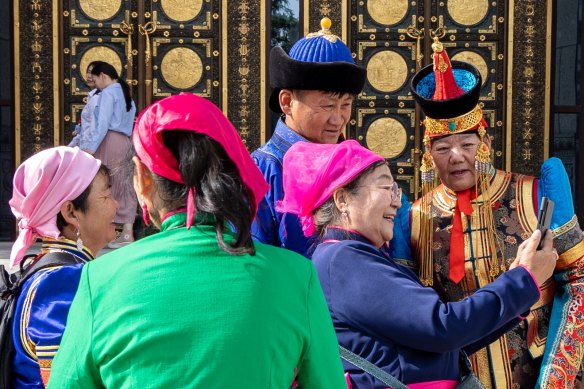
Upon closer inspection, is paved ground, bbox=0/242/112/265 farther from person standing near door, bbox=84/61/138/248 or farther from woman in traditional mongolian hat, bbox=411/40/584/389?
woman in traditional mongolian hat, bbox=411/40/584/389

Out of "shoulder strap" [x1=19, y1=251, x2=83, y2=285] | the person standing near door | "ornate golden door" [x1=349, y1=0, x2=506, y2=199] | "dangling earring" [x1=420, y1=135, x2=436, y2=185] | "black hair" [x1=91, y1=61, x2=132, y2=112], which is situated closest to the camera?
"shoulder strap" [x1=19, y1=251, x2=83, y2=285]

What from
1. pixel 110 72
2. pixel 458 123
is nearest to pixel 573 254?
pixel 458 123

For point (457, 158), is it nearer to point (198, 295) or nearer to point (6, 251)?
point (198, 295)

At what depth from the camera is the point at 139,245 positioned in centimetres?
171

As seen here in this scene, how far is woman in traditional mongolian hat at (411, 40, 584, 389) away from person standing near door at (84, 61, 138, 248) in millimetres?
5139

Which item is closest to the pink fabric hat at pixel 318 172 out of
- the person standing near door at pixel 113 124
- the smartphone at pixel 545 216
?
the smartphone at pixel 545 216

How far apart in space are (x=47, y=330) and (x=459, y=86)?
5.02 ft

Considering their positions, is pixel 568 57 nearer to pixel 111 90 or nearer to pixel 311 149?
pixel 111 90

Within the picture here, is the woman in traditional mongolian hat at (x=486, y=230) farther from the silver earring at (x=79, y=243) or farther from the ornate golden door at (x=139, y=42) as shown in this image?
the ornate golden door at (x=139, y=42)

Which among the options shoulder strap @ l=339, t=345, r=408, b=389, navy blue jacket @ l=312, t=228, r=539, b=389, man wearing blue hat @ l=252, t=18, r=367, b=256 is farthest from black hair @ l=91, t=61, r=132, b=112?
shoulder strap @ l=339, t=345, r=408, b=389

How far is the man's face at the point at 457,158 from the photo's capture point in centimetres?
305

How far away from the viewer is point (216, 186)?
1.70 metres

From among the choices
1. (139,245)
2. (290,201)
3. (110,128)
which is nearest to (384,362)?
(290,201)

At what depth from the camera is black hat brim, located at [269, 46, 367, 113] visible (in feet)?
10.3
